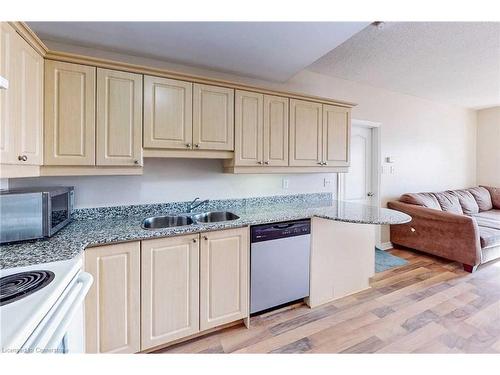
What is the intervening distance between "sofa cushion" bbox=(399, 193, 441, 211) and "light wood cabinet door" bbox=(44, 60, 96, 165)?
4.13 meters

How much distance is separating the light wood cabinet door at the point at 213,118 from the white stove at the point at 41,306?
1.24 m

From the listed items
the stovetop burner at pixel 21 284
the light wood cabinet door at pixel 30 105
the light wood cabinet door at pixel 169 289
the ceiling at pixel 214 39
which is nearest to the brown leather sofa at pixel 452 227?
the ceiling at pixel 214 39

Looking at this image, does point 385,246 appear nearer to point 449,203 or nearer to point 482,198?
point 449,203

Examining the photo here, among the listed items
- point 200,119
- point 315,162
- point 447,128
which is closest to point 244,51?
point 200,119

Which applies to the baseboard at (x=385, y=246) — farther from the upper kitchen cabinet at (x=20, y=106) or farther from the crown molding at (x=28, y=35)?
the crown molding at (x=28, y=35)

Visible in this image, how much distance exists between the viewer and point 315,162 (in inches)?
99.7

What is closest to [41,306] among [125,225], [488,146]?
[125,225]

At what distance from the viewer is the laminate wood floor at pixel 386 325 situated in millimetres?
1729

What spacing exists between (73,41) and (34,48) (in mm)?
522

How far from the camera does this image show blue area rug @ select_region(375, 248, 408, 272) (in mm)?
3078

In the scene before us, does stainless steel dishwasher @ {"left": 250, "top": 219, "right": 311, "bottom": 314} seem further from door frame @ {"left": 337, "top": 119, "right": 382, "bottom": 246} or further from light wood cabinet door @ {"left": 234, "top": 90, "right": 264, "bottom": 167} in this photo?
door frame @ {"left": 337, "top": 119, "right": 382, "bottom": 246}

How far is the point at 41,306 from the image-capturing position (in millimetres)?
812

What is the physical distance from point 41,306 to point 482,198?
612 centimetres
